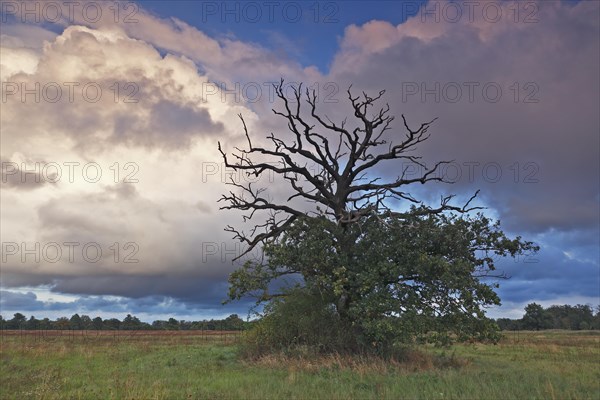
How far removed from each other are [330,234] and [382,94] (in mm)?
8814

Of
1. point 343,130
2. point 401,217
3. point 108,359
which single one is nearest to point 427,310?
point 401,217

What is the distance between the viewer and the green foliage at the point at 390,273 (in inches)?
849

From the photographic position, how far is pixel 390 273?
22.0 meters

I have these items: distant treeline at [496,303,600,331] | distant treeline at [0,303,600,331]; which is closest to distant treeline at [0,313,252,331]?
distant treeline at [0,303,600,331]

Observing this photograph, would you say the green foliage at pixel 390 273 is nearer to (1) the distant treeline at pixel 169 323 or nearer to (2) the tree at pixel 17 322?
(1) the distant treeline at pixel 169 323

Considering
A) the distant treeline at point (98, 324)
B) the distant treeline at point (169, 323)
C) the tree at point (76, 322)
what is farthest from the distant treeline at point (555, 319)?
the tree at point (76, 322)

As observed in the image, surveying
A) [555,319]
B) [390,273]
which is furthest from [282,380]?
[555,319]

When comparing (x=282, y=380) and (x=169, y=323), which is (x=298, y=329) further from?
Answer: (x=169, y=323)

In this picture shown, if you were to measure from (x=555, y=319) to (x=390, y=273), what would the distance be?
5948 inches

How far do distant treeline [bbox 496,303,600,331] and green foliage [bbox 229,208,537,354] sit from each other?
109 metres

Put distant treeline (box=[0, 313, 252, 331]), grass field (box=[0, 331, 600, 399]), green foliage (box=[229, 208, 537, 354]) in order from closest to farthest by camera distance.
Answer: grass field (box=[0, 331, 600, 399]) → green foliage (box=[229, 208, 537, 354]) → distant treeline (box=[0, 313, 252, 331])

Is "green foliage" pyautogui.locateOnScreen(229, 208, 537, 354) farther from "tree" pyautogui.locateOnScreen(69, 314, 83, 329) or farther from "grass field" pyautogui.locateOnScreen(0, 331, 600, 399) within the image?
"tree" pyautogui.locateOnScreen(69, 314, 83, 329)

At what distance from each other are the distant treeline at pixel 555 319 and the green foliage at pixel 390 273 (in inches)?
4300

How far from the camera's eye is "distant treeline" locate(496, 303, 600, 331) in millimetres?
128750
